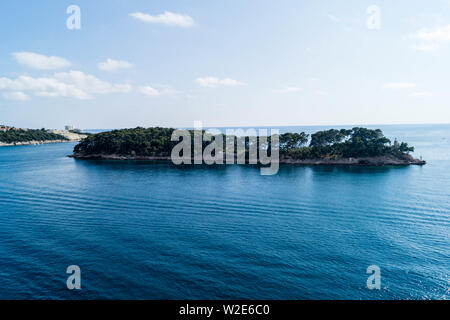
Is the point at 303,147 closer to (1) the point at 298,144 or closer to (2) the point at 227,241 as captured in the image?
(1) the point at 298,144

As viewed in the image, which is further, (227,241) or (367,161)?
(367,161)

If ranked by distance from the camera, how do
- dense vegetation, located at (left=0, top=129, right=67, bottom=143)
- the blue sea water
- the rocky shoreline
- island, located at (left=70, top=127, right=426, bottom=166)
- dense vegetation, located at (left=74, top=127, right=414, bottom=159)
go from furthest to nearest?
dense vegetation, located at (left=0, top=129, right=67, bottom=143), dense vegetation, located at (left=74, top=127, right=414, bottom=159), island, located at (left=70, top=127, right=426, bottom=166), the rocky shoreline, the blue sea water

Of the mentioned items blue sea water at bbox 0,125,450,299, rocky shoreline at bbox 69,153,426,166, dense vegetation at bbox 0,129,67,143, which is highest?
dense vegetation at bbox 0,129,67,143

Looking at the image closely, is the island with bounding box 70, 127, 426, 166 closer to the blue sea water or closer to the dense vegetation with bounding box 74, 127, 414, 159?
the dense vegetation with bounding box 74, 127, 414, 159

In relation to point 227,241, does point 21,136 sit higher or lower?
higher

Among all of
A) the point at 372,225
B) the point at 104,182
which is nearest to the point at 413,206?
the point at 372,225

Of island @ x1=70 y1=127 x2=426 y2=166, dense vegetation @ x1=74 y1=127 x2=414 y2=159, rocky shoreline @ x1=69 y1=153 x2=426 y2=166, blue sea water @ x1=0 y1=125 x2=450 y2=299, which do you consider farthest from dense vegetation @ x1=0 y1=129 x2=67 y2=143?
rocky shoreline @ x1=69 y1=153 x2=426 y2=166

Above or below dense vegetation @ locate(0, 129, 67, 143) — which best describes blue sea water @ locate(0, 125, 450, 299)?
below

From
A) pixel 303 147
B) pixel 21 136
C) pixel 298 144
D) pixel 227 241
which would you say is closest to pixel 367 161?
pixel 303 147
